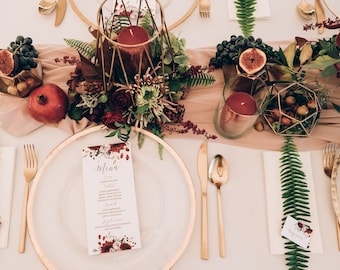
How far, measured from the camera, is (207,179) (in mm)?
844

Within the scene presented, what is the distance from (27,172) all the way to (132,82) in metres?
0.34

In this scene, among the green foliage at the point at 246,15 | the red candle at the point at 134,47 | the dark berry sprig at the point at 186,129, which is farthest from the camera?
the green foliage at the point at 246,15

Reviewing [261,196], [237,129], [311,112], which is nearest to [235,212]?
[261,196]

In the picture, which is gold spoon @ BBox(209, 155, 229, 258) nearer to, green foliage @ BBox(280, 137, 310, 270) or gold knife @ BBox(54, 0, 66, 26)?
green foliage @ BBox(280, 137, 310, 270)

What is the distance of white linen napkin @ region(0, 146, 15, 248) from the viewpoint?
0.80 metres

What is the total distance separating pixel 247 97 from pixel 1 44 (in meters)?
0.74

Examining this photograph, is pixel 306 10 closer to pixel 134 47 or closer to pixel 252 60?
pixel 252 60

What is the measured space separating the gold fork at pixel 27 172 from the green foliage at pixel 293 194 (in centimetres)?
61

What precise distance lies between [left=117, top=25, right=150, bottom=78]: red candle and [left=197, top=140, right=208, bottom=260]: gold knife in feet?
0.87

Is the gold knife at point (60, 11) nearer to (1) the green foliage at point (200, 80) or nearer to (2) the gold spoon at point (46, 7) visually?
(2) the gold spoon at point (46, 7)

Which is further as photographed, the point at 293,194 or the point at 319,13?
the point at 319,13

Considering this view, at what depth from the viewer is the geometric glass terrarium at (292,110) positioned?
865mm

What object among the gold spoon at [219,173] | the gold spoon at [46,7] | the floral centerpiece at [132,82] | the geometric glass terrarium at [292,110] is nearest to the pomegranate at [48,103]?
the floral centerpiece at [132,82]

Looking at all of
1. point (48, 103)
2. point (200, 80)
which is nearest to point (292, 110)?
point (200, 80)
